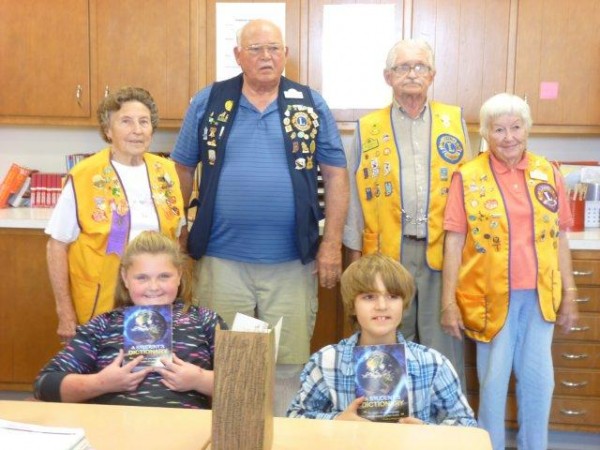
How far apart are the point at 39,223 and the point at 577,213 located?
2.37 meters

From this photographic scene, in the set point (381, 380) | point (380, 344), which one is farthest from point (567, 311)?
point (381, 380)

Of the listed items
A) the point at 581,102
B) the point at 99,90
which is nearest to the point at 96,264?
the point at 99,90

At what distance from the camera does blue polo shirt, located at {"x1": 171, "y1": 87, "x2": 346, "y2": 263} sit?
2486 mm

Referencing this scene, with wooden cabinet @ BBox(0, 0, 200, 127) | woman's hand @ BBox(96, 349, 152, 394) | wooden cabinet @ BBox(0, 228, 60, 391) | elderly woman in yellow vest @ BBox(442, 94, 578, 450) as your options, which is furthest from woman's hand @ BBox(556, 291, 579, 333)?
wooden cabinet @ BBox(0, 228, 60, 391)

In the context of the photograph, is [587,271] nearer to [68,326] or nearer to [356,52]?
[356,52]

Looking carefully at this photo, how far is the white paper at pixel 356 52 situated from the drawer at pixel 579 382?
149 centimetres

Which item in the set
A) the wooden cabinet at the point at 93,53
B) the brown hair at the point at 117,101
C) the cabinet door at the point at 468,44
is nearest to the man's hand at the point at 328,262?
the brown hair at the point at 117,101

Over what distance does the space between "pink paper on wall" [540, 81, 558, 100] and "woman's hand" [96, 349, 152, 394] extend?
2462 mm

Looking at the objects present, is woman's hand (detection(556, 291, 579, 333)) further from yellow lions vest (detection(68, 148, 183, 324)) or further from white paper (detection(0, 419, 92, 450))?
white paper (detection(0, 419, 92, 450))

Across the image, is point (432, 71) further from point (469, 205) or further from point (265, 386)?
point (265, 386)

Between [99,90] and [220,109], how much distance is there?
137cm

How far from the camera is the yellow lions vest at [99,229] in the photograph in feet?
7.52

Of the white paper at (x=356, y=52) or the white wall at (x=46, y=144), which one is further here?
the white wall at (x=46, y=144)

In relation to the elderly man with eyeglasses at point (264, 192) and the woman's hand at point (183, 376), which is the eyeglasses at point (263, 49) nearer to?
the elderly man with eyeglasses at point (264, 192)
